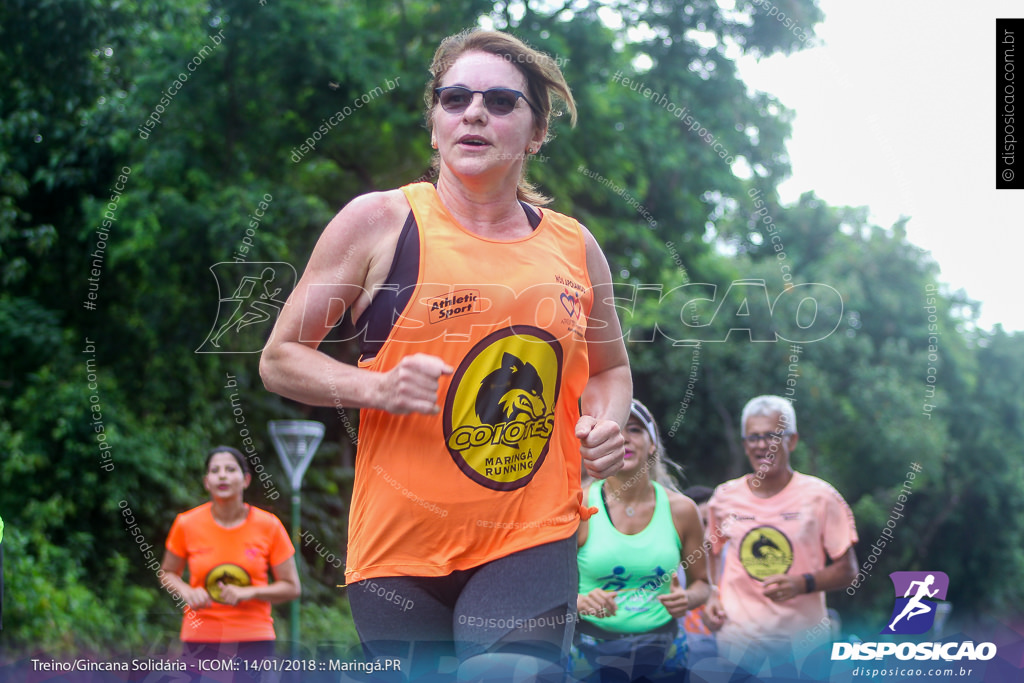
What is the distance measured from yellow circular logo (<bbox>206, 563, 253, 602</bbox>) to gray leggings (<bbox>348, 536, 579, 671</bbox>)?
10.1 ft

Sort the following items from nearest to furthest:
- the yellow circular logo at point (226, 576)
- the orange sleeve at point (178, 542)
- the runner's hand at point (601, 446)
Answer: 1. the runner's hand at point (601, 446)
2. the yellow circular logo at point (226, 576)
3. the orange sleeve at point (178, 542)

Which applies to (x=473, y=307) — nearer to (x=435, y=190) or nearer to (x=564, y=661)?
(x=435, y=190)

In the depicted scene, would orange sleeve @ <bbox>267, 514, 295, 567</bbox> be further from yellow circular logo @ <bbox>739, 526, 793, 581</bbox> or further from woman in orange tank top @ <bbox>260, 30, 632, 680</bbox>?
woman in orange tank top @ <bbox>260, 30, 632, 680</bbox>

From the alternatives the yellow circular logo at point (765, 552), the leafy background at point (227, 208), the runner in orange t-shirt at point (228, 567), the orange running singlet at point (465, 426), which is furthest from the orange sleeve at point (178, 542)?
the orange running singlet at point (465, 426)

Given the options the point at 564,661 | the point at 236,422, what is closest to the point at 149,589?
the point at 236,422

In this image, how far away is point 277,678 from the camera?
2.39 metres

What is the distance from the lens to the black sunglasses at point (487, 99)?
2107 mm

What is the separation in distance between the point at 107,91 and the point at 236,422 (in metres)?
3.58

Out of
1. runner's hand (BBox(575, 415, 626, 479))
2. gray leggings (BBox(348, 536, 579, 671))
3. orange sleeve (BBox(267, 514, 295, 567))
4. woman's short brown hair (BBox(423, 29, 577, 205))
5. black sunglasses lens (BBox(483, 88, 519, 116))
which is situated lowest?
orange sleeve (BBox(267, 514, 295, 567))

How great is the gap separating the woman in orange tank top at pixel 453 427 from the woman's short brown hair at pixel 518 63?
0.60 ft

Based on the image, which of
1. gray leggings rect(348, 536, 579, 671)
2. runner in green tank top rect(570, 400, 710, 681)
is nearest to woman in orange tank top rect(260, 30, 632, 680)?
gray leggings rect(348, 536, 579, 671)

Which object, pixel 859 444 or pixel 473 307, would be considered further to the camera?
pixel 859 444

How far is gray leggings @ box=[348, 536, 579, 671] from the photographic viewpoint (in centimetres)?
187

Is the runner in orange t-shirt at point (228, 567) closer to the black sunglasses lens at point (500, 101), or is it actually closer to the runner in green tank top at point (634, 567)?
the runner in green tank top at point (634, 567)
